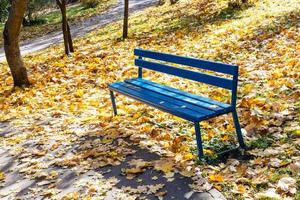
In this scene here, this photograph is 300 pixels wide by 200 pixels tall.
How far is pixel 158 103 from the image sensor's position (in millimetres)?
4863

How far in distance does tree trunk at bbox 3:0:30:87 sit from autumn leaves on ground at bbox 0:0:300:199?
315 millimetres

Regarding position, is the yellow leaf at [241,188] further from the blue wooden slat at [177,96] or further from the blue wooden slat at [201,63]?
the blue wooden slat at [201,63]

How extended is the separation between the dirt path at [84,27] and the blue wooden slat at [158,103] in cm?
987

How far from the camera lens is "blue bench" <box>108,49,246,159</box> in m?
4.30

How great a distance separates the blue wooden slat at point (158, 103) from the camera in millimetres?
4277

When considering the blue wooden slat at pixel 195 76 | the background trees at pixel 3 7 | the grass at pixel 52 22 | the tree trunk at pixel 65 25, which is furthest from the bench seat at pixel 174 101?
the background trees at pixel 3 7

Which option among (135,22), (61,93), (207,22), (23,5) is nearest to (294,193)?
(61,93)

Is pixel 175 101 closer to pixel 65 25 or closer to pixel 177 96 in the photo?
pixel 177 96

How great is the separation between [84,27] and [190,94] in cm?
1569

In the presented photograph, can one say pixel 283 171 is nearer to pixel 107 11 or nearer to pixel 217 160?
pixel 217 160

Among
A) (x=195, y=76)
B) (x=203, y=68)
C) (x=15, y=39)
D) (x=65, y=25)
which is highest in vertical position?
(x=203, y=68)

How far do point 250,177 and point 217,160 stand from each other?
1.69ft

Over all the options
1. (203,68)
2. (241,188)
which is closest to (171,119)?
(203,68)

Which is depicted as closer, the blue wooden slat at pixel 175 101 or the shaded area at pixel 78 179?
the shaded area at pixel 78 179
